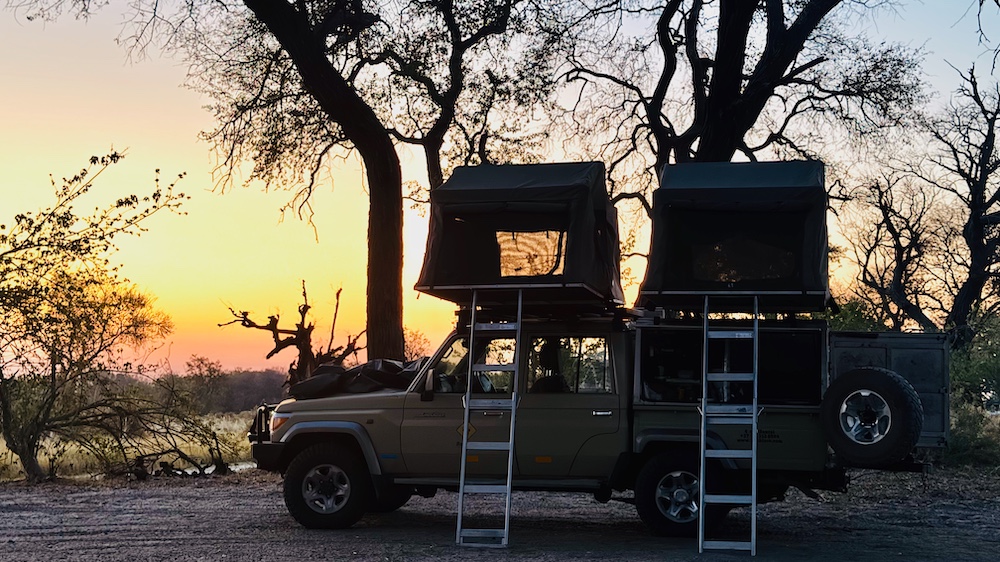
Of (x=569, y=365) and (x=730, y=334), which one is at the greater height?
(x=730, y=334)

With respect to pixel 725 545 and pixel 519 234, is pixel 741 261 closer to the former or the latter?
pixel 519 234

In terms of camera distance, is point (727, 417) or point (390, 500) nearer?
point (727, 417)

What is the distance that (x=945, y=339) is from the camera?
35.6 feet

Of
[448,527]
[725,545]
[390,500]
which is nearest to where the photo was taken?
[725,545]

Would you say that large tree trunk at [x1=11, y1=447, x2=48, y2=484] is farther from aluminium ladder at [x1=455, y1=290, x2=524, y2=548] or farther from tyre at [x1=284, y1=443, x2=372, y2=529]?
aluminium ladder at [x1=455, y1=290, x2=524, y2=548]

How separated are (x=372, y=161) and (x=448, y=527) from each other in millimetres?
8732

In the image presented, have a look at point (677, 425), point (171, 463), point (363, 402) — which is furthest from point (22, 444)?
point (677, 425)

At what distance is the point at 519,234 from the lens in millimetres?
10625

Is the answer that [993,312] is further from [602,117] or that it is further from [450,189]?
[450,189]

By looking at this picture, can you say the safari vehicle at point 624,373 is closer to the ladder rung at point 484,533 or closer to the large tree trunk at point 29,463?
the ladder rung at point 484,533

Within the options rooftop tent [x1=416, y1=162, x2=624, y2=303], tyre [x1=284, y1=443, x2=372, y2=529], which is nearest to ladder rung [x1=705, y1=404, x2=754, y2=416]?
rooftop tent [x1=416, y1=162, x2=624, y2=303]

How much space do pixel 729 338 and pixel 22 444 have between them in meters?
11.5

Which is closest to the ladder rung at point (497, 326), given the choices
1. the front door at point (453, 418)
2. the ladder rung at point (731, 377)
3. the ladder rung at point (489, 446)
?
the front door at point (453, 418)

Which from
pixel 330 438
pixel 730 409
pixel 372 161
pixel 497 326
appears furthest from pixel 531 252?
pixel 372 161
